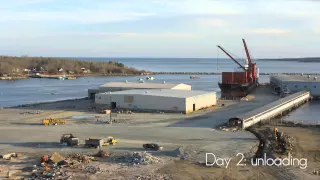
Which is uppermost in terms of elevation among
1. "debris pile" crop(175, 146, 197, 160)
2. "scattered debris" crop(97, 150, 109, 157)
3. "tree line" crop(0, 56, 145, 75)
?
"tree line" crop(0, 56, 145, 75)

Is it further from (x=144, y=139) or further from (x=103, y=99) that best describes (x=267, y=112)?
(x=103, y=99)

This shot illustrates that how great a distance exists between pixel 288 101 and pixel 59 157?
3098 cm

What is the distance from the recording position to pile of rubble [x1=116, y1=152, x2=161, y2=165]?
2005 centimetres

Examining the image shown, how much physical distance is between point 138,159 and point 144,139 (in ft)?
19.2

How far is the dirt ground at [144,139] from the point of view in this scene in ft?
60.9

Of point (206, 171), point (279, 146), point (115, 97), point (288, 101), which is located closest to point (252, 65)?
point (288, 101)

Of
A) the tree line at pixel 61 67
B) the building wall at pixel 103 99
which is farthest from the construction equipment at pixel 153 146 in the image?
the tree line at pixel 61 67

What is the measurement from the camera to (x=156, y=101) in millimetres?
38719

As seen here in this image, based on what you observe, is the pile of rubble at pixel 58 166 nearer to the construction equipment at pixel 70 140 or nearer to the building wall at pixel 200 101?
the construction equipment at pixel 70 140

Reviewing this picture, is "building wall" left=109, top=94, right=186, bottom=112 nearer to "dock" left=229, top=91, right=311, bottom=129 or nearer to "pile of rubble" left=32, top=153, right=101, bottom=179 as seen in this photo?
"dock" left=229, top=91, right=311, bottom=129

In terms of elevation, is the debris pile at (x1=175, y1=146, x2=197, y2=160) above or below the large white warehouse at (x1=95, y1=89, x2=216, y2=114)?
below

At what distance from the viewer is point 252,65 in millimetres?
78812

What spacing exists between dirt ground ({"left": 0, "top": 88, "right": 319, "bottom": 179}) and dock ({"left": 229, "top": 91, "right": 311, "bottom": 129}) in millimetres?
1542

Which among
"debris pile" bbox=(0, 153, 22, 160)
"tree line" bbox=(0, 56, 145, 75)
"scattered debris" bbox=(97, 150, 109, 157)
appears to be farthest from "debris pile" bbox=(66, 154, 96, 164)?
"tree line" bbox=(0, 56, 145, 75)
